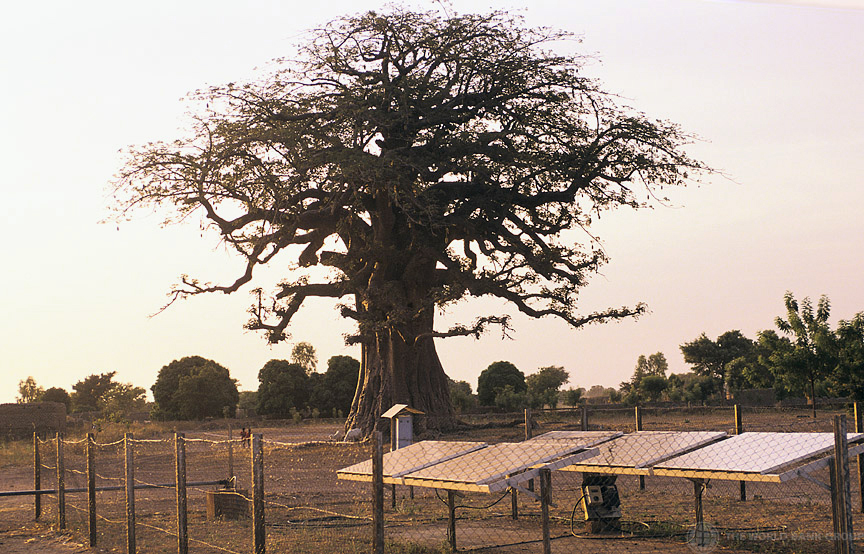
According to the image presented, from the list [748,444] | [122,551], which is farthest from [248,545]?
[748,444]

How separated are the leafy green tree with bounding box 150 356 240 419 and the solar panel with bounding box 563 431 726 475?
214ft

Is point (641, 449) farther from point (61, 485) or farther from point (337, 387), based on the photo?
point (337, 387)

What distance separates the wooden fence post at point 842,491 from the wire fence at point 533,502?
0.07 feet

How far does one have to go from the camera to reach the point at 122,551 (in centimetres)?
1405

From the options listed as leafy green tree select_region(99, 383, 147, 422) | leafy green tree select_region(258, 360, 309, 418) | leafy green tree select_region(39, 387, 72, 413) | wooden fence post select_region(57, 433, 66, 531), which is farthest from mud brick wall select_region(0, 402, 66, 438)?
leafy green tree select_region(39, 387, 72, 413)

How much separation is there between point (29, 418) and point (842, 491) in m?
46.9

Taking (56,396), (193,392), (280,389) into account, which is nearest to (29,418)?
(280,389)

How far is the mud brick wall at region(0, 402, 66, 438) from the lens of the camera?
47875mm

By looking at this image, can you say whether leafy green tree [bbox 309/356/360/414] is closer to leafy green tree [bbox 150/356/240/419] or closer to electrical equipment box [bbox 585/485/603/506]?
leafy green tree [bbox 150/356/240/419]

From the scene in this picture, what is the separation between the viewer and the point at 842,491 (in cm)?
911

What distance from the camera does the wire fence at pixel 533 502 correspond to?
1011 centimetres

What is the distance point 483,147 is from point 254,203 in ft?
30.5

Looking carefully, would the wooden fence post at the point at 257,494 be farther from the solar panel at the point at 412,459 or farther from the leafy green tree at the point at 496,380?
the leafy green tree at the point at 496,380

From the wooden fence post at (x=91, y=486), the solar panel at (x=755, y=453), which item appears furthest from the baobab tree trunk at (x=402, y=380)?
the solar panel at (x=755, y=453)
